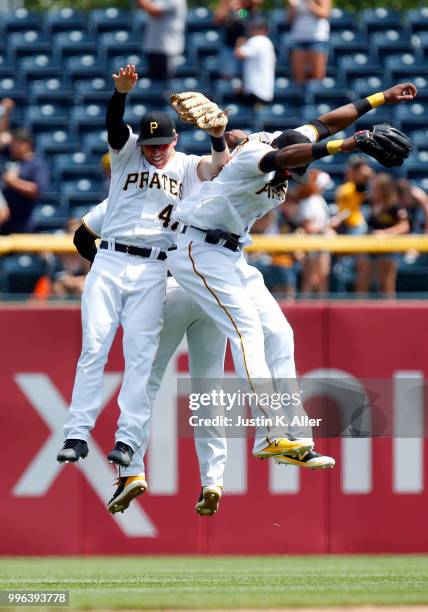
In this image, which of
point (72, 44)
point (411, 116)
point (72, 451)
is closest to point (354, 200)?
point (411, 116)

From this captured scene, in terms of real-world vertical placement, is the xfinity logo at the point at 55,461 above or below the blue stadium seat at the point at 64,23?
below

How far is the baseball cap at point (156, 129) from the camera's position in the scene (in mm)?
8773

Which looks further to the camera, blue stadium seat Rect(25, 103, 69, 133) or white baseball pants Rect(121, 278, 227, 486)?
blue stadium seat Rect(25, 103, 69, 133)

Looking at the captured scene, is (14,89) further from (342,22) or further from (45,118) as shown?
(342,22)

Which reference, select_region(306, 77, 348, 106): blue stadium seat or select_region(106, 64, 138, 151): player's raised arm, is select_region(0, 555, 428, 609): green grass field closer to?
select_region(106, 64, 138, 151): player's raised arm

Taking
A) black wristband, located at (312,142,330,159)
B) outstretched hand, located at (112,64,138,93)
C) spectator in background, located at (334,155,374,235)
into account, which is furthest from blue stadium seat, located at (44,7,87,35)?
black wristband, located at (312,142,330,159)

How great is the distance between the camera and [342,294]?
471 inches

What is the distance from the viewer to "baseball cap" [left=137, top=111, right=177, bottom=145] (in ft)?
28.8

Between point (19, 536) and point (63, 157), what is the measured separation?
5283 millimetres

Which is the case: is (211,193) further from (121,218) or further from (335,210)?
(335,210)

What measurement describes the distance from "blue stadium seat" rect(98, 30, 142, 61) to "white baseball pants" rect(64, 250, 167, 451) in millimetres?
8885

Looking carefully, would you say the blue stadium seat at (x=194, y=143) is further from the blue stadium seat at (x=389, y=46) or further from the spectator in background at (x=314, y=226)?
the blue stadium seat at (x=389, y=46)

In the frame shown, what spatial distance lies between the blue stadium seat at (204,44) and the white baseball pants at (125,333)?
29.2 ft

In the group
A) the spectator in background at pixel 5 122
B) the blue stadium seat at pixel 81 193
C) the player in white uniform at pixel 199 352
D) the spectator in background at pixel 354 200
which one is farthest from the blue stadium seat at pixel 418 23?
the player in white uniform at pixel 199 352
